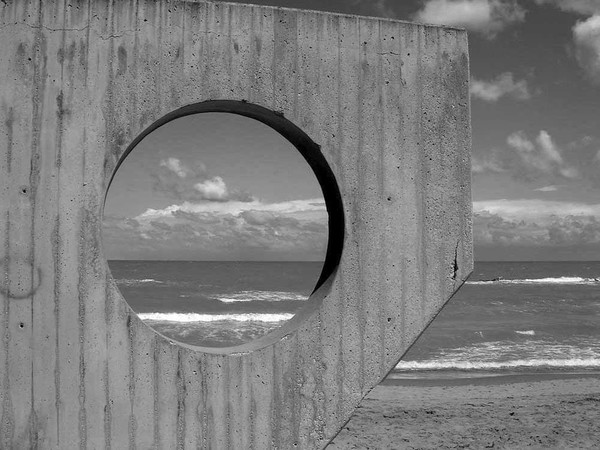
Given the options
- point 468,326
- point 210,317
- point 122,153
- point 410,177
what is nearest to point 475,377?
point 468,326

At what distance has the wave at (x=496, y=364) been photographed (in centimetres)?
1139

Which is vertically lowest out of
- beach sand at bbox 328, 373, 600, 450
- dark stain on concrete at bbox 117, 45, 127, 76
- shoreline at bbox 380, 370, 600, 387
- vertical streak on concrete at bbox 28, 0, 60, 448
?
shoreline at bbox 380, 370, 600, 387

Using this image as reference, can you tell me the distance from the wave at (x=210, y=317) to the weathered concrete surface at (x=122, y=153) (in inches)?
609

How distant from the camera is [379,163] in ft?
11.6

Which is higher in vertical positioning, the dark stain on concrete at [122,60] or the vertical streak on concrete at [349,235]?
the dark stain on concrete at [122,60]

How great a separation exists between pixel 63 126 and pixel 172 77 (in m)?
0.61

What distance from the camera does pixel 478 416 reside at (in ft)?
25.0

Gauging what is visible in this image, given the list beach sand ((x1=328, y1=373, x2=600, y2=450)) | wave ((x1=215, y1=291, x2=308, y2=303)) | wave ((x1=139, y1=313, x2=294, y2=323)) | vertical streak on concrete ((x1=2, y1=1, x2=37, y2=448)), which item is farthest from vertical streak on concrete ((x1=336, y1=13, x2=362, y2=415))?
wave ((x1=215, y1=291, x2=308, y2=303))

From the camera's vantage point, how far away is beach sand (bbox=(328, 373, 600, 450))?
21.7 ft

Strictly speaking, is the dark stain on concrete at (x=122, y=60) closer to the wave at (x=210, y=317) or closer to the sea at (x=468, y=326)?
the sea at (x=468, y=326)

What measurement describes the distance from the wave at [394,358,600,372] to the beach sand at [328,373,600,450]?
1347 mm

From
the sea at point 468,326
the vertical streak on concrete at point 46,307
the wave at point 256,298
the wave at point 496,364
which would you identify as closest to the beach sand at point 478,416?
the wave at point 496,364

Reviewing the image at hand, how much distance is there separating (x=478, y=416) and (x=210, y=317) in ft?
43.5

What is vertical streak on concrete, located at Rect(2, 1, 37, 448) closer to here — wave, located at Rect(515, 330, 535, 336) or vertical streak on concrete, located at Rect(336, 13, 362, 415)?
vertical streak on concrete, located at Rect(336, 13, 362, 415)
